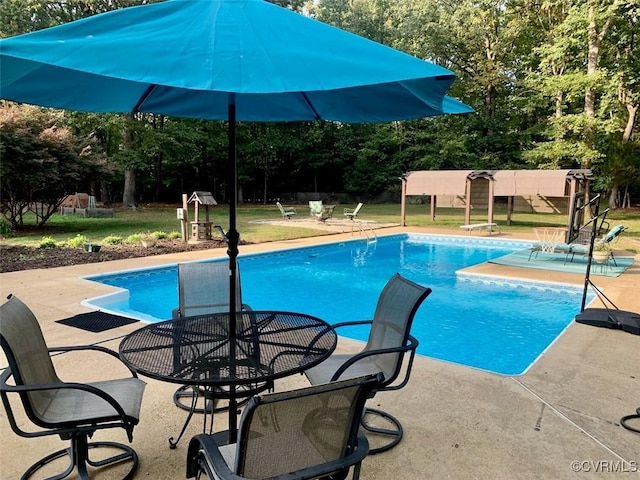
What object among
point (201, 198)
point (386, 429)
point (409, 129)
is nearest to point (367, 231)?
point (201, 198)

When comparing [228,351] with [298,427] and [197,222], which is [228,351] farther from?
[197,222]

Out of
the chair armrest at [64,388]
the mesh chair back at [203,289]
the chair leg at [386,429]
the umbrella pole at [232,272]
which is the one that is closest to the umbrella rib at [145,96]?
the umbrella pole at [232,272]

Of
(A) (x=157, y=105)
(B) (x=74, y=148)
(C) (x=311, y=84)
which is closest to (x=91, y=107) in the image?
(A) (x=157, y=105)

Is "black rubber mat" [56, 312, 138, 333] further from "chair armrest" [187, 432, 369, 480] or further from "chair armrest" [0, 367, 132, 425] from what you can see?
"chair armrest" [187, 432, 369, 480]

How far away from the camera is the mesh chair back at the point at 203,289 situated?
126 inches

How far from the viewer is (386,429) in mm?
2631

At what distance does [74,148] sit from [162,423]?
11602 mm

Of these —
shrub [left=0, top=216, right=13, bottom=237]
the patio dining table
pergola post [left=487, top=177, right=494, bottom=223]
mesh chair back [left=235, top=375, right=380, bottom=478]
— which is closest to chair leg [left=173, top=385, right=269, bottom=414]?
the patio dining table

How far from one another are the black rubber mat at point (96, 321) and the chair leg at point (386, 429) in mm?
2974

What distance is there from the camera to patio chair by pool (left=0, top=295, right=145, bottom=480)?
6.17ft

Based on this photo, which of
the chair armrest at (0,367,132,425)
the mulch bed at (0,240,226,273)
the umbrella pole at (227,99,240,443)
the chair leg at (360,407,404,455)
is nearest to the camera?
the chair armrest at (0,367,132,425)

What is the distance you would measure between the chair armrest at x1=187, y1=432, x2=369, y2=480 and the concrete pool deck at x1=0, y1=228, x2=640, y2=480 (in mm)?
532

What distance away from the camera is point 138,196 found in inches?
928

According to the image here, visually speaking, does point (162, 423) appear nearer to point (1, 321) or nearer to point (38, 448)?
point (38, 448)
